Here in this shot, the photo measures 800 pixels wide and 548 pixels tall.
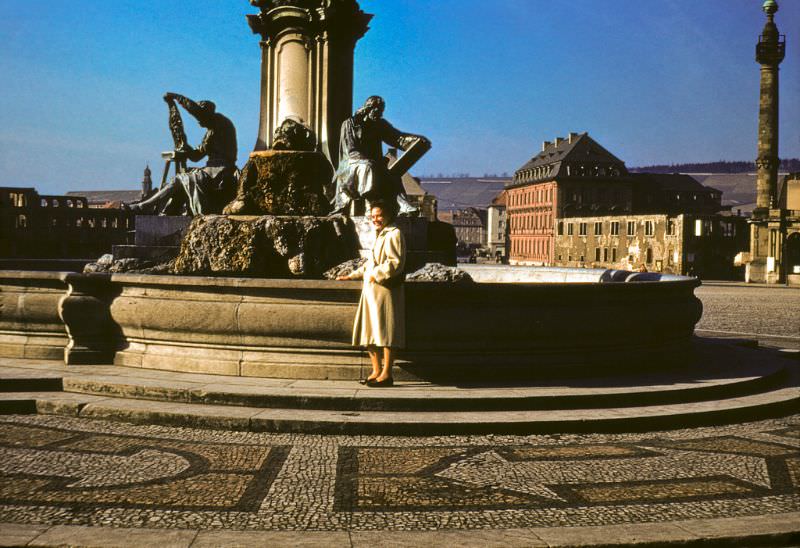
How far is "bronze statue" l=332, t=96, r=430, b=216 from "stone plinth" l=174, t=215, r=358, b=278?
1403mm

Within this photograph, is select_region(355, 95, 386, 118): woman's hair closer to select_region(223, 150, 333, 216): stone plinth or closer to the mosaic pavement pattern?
select_region(223, 150, 333, 216): stone plinth

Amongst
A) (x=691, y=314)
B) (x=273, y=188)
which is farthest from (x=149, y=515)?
(x=273, y=188)

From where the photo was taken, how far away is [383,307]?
692cm

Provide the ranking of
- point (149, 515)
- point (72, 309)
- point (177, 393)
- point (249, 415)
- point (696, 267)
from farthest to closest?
point (696, 267) < point (72, 309) < point (177, 393) < point (249, 415) < point (149, 515)

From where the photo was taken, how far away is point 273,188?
11.2m

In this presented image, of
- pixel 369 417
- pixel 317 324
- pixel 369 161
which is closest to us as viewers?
pixel 369 417

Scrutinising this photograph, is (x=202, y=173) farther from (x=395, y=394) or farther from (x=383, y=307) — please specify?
(x=395, y=394)

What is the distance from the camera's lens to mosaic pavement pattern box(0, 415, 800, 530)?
4.31 metres

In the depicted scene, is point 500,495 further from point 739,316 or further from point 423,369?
point 739,316

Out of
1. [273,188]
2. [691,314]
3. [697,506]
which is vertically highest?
[273,188]

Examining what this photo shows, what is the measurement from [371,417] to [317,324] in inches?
48.3

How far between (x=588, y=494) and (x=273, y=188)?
741 cm

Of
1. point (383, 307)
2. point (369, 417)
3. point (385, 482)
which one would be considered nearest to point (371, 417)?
point (369, 417)

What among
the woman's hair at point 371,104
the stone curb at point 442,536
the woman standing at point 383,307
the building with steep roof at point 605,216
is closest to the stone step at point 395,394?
the woman standing at point 383,307
